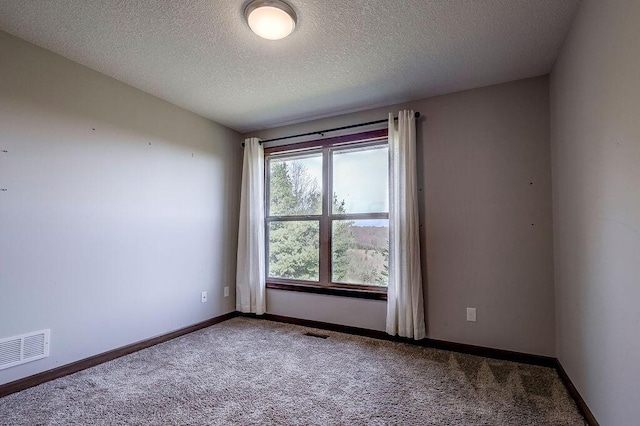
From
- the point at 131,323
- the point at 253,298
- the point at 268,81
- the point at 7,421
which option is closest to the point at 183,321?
the point at 131,323

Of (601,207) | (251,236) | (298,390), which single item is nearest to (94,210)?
(251,236)

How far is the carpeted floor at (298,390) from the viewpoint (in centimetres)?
181

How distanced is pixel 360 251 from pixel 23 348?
2860mm

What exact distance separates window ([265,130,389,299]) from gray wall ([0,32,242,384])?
33.2 inches

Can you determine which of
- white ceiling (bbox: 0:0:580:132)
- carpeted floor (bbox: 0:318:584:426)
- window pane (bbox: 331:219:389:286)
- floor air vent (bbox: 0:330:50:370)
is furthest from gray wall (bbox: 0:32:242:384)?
window pane (bbox: 331:219:389:286)

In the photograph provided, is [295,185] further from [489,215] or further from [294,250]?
[489,215]

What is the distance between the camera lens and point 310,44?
2248mm

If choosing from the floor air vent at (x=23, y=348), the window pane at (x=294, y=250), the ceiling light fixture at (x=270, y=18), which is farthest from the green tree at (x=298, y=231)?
the floor air vent at (x=23, y=348)

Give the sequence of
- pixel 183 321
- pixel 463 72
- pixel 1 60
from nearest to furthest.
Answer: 1. pixel 1 60
2. pixel 463 72
3. pixel 183 321

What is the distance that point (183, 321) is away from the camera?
334 centimetres

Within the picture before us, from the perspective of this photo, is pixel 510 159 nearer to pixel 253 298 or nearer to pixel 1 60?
pixel 253 298

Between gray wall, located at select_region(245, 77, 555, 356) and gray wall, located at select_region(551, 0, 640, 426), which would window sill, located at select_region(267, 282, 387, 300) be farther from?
gray wall, located at select_region(551, 0, 640, 426)

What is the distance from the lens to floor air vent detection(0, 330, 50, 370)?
207cm

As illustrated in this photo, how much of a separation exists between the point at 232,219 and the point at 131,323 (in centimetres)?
163
